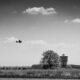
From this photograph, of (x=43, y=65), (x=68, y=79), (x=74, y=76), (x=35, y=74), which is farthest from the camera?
(x=43, y=65)

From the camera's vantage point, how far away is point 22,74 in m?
40.9

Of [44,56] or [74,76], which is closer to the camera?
[74,76]

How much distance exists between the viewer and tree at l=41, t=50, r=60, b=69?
290ft

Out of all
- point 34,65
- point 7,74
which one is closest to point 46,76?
point 7,74

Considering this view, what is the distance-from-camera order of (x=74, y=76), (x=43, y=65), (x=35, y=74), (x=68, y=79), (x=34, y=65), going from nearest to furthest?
(x=68, y=79) < (x=74, y=76) < (x=35, y=74) < (x=43, y=65) < (x=34, y=65)

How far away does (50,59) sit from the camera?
89.2 m

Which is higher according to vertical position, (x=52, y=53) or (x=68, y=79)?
(x=52, y=53)

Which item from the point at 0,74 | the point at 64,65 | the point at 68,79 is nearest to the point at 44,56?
the point at 64,65

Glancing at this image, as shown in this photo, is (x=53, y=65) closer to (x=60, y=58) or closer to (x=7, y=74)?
(x=60, y=58)

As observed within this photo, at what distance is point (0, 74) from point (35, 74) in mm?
7166

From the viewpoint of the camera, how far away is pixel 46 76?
128 ft

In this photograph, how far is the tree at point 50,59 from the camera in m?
88.3

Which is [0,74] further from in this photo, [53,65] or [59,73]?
[53,65]

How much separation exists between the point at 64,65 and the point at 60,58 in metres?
4.21
